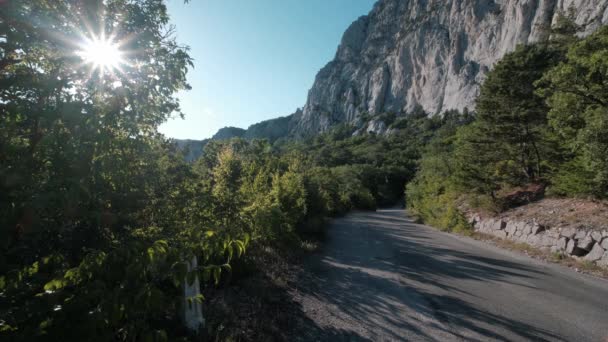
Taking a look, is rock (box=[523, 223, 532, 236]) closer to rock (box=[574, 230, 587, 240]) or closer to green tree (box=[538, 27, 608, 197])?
rock (box=[574, 230, 587, 240])

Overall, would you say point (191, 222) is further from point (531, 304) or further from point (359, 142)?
point (359, 142)

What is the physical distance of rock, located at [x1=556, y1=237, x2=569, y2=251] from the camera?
8141mm

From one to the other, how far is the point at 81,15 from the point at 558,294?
27.6ft

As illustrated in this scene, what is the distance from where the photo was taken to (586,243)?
7.61 metres

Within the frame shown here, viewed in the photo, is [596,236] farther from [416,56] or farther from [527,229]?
[416,56]

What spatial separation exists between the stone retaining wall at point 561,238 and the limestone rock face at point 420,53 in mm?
39759

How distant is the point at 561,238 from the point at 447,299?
6102 mm

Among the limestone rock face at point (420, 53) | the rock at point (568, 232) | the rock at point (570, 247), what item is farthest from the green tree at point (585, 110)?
the limestone rock face at point (420, 53)

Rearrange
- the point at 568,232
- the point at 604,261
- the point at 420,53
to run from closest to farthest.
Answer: the point at 604,261 < the point at 568,232 < the point at 420,53

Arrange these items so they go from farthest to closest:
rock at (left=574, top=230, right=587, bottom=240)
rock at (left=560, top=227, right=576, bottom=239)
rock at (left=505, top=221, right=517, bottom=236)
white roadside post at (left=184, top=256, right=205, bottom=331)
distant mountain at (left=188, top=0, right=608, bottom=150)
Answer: distant mountain at (left=188, top=0, right=608, bottom=150), rock at (left=505, top=221, right=517, bottom=236), rock at (left=560, top=227, right=576, bottom=239), rock at (left=574, top=230, right=587, bottom=240), white roadside post at (left=184, top=256, right=205, bottom=331)

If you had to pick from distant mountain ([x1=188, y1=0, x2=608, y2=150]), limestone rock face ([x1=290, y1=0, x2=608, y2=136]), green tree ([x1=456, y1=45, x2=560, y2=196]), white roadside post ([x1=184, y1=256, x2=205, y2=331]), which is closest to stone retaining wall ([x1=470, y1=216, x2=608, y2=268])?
green tree ([x1=456, y1=45, x2=560, y2=196])

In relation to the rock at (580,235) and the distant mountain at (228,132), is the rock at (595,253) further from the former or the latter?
the distant mountain at (228,132)

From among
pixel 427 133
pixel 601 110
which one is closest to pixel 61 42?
pixel 601 110

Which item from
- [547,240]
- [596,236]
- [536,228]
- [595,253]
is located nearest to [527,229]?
[536,228]
